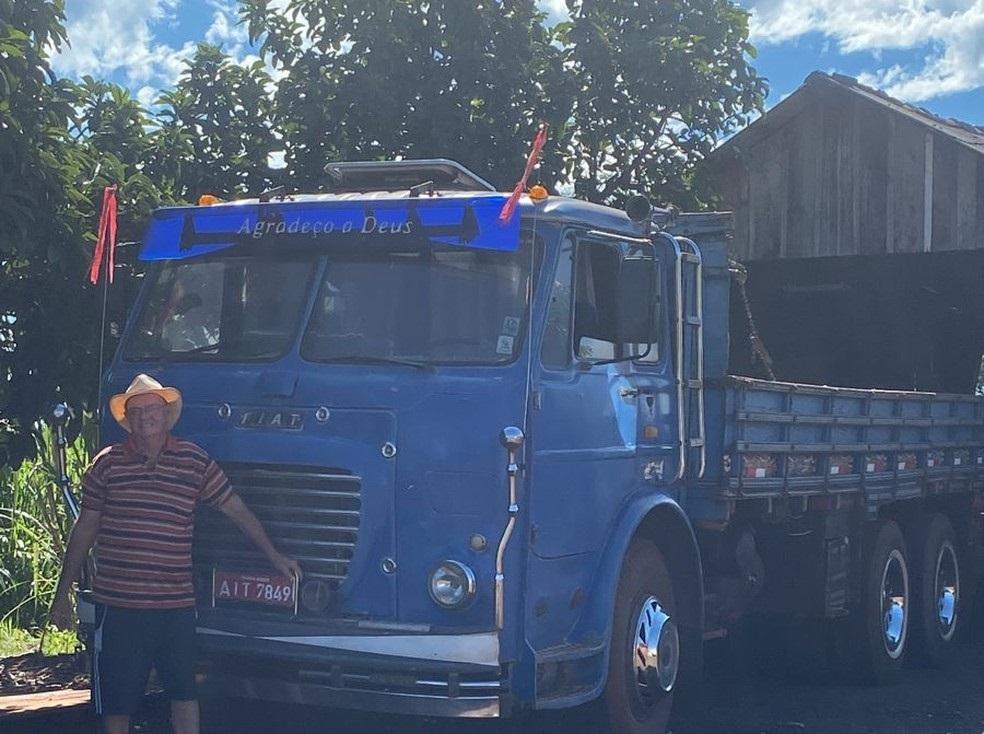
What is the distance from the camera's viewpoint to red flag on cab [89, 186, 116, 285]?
633 cm

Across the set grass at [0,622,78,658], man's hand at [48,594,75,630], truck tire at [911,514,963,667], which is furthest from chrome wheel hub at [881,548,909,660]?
man's hand at [48,594,75,630]

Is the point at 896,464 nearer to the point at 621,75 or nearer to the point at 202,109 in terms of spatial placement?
the point at 621,75

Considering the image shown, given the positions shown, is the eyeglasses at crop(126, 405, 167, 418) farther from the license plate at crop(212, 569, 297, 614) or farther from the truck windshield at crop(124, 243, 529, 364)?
the license plate at crop(212, 569, 297, 614)

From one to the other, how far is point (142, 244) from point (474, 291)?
1.74m

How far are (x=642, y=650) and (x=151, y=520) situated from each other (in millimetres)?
2234

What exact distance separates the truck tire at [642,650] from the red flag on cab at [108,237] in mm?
2704

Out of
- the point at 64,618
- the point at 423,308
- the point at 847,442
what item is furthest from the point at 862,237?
the point at 423,308

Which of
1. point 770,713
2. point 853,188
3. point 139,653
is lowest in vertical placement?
point 770,713

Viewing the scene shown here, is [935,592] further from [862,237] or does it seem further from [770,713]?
[862,237]

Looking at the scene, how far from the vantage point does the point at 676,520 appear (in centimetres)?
663

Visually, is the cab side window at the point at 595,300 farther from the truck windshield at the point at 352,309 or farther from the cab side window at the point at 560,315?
the truck windshield at the point at 352,309

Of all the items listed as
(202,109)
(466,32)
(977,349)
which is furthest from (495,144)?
(977,349)

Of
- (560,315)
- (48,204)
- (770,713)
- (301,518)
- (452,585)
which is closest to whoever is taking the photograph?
(452,585)

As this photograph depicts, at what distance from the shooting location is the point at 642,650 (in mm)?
6285
